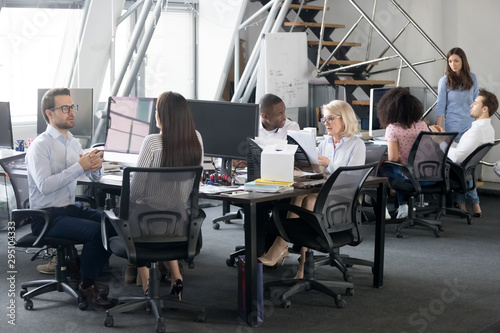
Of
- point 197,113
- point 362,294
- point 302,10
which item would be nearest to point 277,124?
point 197,113

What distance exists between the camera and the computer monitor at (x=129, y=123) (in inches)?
199

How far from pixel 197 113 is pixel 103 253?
1344mm

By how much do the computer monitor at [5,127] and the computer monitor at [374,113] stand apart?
3349 millimetres

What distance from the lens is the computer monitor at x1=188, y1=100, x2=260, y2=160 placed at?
4988mm

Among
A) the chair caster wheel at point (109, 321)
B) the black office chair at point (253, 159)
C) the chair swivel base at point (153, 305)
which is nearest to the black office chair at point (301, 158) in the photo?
the black office chair at point (253, 159)

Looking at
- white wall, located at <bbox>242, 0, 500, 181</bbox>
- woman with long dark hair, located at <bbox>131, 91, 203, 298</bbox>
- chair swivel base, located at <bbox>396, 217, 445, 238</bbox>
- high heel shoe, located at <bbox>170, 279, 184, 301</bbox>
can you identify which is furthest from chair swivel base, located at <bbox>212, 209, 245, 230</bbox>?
white wall, located at <bbox>242, 0, 500, 181</bbox>

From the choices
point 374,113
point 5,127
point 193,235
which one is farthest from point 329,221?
point 374,113

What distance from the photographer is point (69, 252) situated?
4.72 metres

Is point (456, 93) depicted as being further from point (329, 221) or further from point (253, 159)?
point (329, 221)

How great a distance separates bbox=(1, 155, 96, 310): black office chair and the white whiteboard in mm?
3646

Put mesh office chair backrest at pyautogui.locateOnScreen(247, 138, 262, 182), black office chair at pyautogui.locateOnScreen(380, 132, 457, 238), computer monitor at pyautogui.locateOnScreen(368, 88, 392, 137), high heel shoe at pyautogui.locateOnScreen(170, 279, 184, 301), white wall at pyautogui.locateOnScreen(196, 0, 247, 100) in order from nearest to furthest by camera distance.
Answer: high heel shoe at pyautogui.locateOnScreen(170, 279, 184, 301), mesh office chair backrest at pyautogui.locateOnScreen(247, 138, 262, 182), black office chair at pyautogui.locateOnScreen(380, 132, 457, 238), computer monitor at pyautogui.locateOnScreen(368, 88, 392, 137), white wall at pyautogui.locateOnScreen(196, 0, 247, 100)

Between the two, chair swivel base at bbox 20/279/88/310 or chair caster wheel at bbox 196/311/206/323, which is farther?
chair swivel base at bbox 20/279/88/310

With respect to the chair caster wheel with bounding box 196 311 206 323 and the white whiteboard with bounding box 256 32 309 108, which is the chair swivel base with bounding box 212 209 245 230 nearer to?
the white whiteboard with bounding box 256 32 309 108

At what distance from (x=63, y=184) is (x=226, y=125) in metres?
1.26
